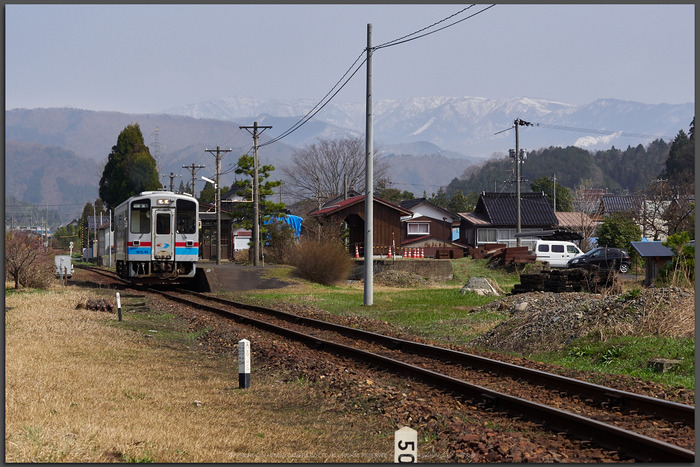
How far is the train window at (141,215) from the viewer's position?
28.0 meters

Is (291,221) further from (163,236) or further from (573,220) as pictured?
(573,220)

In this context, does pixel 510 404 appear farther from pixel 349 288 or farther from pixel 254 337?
pixel 349 288

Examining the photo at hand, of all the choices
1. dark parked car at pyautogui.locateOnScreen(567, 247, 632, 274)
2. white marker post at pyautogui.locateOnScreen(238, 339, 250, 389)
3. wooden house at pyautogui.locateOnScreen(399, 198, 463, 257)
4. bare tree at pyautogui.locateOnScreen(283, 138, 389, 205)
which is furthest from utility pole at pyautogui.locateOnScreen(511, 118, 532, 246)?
white marker post at pyautogui.locateOnScreen(238, 339, 250, 389)

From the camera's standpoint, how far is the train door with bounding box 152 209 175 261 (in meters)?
28.2

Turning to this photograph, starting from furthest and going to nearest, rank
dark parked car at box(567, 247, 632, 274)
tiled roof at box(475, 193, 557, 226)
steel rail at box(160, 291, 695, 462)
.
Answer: tiled roof at box(475, 193, 557, 226) < dark parked car at box(567, 247, 632, 274) < steel rail at box(160, 291, 695, 462)

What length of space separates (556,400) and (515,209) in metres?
56.8

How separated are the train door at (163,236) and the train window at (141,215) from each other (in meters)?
0.25

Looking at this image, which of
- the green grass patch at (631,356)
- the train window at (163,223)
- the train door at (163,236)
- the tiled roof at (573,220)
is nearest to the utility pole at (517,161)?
the tiled roof at (573,220)

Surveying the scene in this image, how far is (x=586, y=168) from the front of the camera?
492 feet

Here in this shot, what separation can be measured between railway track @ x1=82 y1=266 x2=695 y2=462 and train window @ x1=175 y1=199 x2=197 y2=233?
15215 millimetres

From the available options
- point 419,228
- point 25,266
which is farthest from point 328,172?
point 25,266

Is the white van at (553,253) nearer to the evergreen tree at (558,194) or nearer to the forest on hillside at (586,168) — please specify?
the evergreen tree at (558,194)

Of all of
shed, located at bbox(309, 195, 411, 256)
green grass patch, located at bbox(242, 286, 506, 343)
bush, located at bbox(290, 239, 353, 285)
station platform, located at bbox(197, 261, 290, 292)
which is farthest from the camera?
shed, located at bbox(309, 195, 411, 256)

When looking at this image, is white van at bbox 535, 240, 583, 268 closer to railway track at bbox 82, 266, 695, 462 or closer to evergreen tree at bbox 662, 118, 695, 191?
railway track at bbox 82, 266, 695, 462
